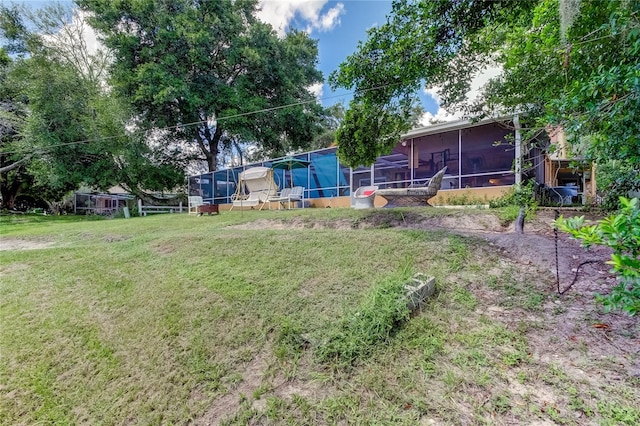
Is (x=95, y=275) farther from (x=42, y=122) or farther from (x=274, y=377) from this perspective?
(x=42, y=122)

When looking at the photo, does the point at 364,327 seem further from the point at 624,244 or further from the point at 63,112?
the point at 63,112

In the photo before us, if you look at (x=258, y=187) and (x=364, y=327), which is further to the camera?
(x=258, y=187)

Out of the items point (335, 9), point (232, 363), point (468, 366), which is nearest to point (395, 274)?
point (468, 366)

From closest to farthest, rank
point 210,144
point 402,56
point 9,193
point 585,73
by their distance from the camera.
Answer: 1. point 585,73
2. point 402,56
3. point 210,144
4. point 9,193

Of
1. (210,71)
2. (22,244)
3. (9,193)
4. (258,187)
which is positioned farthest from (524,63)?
(9,193)

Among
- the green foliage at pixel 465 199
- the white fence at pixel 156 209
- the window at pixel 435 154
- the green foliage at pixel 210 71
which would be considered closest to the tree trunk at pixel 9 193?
the white fence at pixel 156 209

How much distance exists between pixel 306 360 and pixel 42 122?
19.0 metres

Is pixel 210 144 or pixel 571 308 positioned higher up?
pixel 210 144

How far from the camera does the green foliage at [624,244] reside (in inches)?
43.6

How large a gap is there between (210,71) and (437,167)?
46.9 ft

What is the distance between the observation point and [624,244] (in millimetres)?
1146

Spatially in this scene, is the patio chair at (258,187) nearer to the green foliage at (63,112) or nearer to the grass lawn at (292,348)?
the green foliage at (63,112)

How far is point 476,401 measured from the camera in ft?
5.19

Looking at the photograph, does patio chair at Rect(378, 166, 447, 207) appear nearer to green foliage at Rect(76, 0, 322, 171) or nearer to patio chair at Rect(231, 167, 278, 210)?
patio chair at Rect(231, 167, 278, 210)
